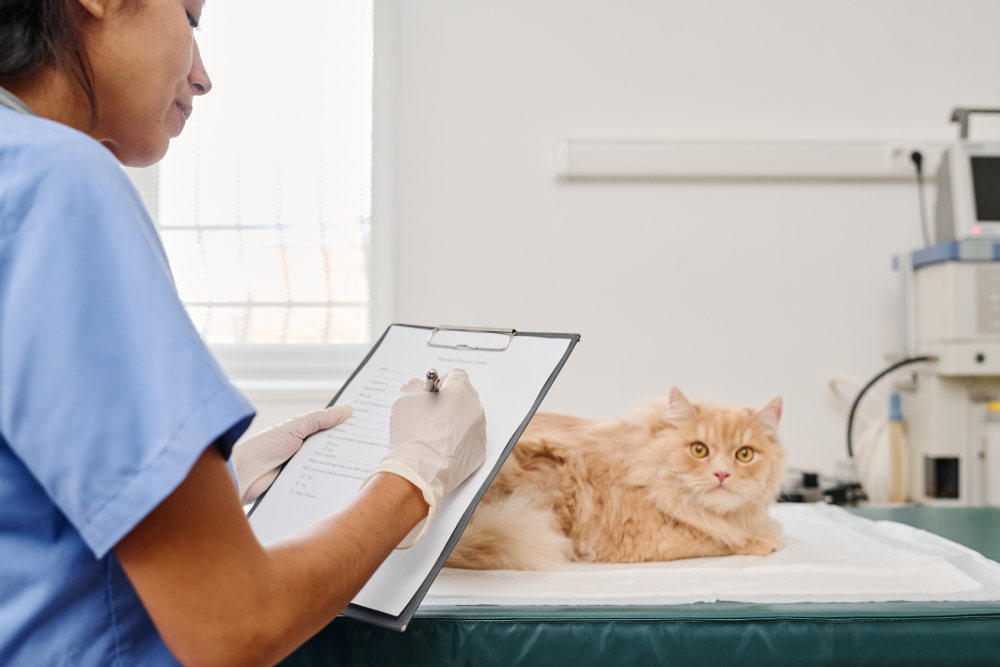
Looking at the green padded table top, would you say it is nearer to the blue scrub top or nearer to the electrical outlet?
the blue scrub top

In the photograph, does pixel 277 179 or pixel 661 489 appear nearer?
pixel 661 489

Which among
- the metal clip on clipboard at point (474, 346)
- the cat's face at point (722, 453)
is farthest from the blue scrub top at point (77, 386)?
the cat's face at point (722, 453)

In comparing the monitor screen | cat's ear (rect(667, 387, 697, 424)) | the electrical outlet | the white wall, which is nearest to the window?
the white wall

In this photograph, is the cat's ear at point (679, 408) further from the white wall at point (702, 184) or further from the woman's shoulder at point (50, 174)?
the white wall at point (702, 184)

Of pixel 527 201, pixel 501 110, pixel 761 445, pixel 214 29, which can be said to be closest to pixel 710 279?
pixel 527 201

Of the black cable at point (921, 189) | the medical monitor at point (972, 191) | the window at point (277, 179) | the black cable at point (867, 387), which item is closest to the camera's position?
the medical monitor at point (972, 191)

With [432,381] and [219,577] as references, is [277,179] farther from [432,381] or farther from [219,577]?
[219,577]

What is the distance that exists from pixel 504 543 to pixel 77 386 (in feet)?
2.05

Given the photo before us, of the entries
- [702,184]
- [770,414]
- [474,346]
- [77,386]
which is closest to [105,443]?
[77,386]

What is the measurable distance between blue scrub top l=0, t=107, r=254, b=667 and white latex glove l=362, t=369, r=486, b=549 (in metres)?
0.23

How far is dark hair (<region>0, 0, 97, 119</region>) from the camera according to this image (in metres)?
0.48

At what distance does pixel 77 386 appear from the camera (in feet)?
1.31

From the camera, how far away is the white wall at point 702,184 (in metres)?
2.09

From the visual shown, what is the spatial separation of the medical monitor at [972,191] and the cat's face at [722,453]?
3.84 ft
